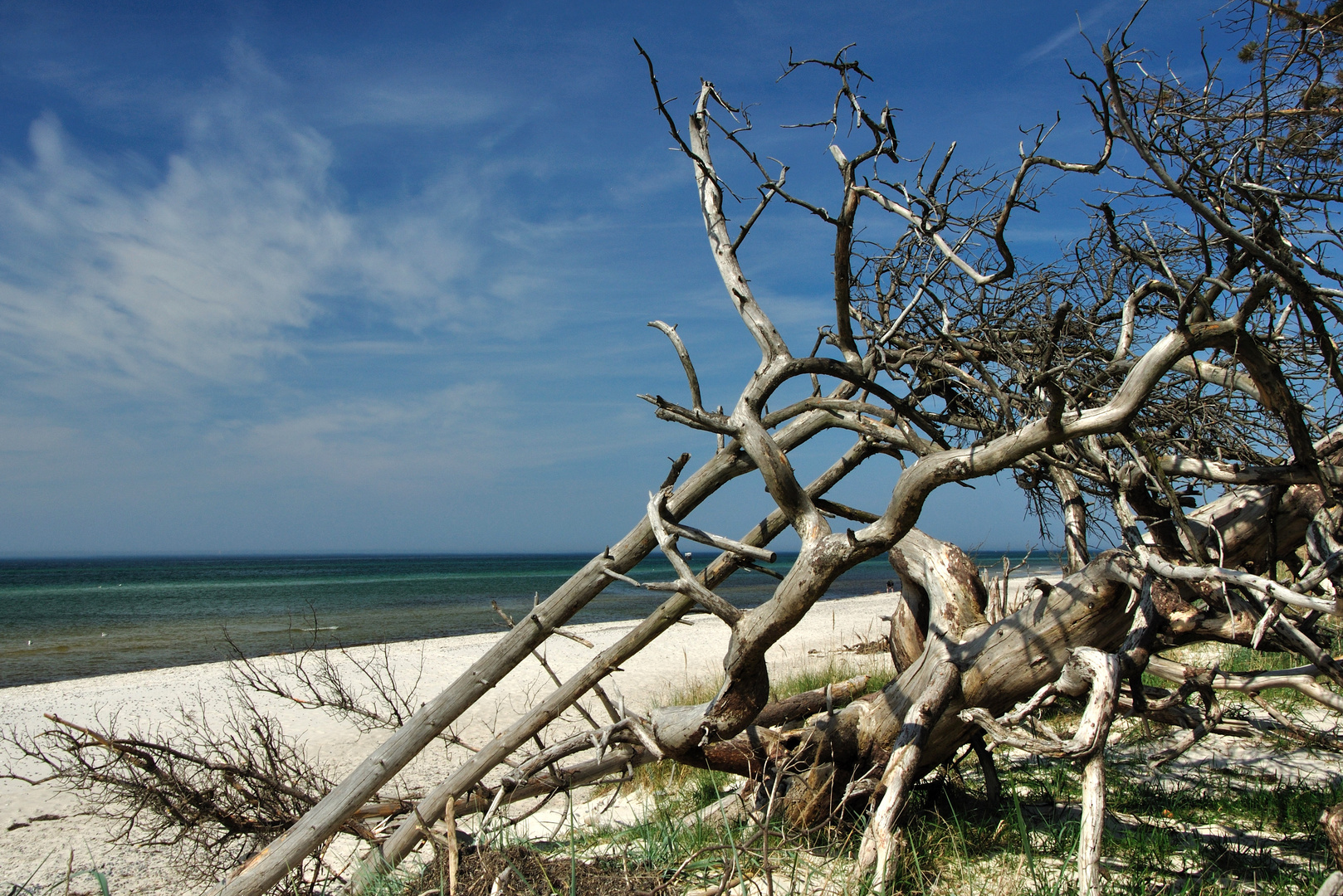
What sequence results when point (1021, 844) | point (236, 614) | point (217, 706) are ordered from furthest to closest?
point (236, 614) → point (217, 706) → point (1021, 844)

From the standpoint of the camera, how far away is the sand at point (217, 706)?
5.13 metres

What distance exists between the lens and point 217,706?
34.9 feet

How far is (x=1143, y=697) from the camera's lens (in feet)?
9.81

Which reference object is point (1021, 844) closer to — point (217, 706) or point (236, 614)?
point (217, 706)

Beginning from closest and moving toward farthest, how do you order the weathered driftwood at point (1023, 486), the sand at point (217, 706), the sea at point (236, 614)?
the weathered driftwood at point (1023, 486)
the sand at point (217, 706)
the sea at point (236, 614)

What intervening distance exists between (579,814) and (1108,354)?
13.8 feet

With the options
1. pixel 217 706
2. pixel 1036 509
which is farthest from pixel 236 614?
pixel 1036 509

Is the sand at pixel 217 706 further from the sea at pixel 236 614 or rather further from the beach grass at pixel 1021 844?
the sea at pixel 236 614

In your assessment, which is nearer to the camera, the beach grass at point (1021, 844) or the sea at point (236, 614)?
the beach grass at point (1021, 844)

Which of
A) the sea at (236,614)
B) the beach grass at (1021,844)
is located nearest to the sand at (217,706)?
the beach grass at (1021,844)

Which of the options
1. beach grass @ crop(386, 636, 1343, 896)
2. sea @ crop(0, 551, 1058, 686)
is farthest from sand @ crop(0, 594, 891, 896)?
sea @ crop(0, 551, 1058, 686)

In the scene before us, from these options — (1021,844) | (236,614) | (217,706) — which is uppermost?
(1021,844)

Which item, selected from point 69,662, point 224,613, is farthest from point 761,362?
point 224,613

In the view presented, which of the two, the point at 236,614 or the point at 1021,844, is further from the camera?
the point at 236,614
